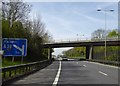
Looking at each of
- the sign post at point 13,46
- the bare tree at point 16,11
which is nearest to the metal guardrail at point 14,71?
the sign post at point 13,46

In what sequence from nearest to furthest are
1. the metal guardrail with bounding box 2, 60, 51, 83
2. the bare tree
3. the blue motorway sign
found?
the metal guardrail with bounding box 2, 60, 51, 83
the blue motorway sign
the bare tree

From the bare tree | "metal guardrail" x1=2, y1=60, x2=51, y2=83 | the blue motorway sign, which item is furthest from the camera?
the bare tree

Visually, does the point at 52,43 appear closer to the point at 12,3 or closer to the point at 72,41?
the point at 72,41

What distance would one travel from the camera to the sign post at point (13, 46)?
70.6 ft

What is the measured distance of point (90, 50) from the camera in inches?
3794

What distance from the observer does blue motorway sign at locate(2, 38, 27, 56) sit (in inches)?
847

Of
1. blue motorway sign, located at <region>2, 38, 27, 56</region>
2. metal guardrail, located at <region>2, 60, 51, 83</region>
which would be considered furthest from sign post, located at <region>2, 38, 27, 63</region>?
metal guardrail, located at <region>2, 60, 51, 83</region>

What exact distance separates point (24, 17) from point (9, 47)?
3201cm

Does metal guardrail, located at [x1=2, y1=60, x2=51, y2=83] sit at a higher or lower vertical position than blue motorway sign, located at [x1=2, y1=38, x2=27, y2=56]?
lower

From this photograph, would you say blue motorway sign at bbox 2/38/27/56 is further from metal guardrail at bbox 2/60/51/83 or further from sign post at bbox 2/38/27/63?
metal guardrail at bbox 2/60/51/83

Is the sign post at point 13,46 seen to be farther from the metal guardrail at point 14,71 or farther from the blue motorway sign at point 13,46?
the metal guardrail at point 14,71

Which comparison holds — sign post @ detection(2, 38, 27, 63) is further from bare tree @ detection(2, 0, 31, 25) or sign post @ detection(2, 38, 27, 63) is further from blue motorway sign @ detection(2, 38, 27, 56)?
bare tree @ detection(2, 0, 31, 25)

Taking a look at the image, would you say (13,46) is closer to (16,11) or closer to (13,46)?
(13,46)

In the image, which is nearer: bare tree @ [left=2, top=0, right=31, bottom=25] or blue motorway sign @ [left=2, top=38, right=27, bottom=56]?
blue motorway sign @ [left=2, top=38, right=27, bottom=56]
